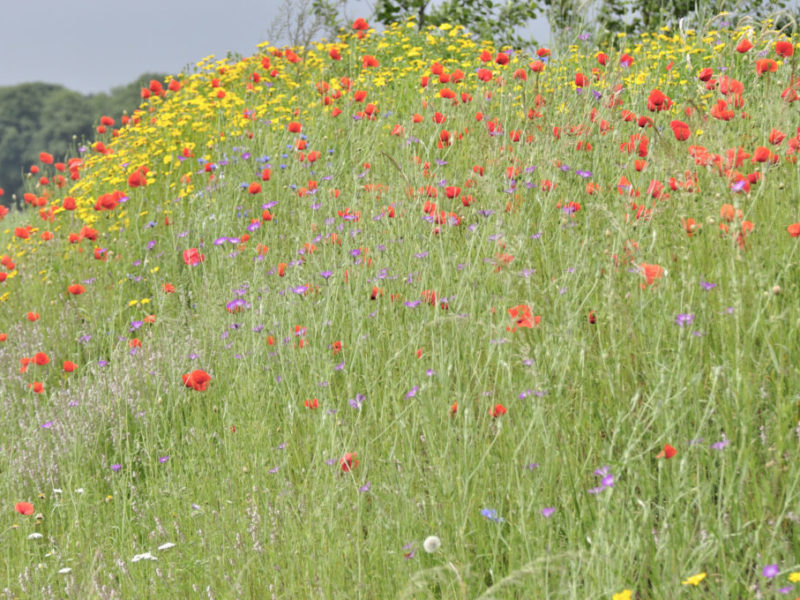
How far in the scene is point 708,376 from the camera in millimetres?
2426

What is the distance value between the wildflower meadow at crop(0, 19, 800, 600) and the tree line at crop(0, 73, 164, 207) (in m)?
48.5

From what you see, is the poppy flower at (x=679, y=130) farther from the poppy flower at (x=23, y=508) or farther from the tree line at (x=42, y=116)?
the tree line at (x=42, y=116)

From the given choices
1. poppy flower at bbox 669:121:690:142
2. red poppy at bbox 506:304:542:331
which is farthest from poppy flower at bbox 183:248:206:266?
poppy flower at bbox 669:121:690:142

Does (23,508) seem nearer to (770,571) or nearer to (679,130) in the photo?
(770,571)

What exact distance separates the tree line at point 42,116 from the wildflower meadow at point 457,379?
48476 mm

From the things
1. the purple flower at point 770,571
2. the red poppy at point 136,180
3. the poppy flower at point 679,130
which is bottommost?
the purple flower at point 770,571

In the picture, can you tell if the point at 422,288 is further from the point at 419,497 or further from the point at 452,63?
the point at 452,63

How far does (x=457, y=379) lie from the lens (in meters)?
2.35

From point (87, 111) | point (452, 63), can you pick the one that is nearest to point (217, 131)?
point (452, 63)

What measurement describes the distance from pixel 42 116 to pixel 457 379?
6773 cm

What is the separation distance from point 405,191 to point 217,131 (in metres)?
3.07

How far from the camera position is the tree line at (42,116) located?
5406 cm

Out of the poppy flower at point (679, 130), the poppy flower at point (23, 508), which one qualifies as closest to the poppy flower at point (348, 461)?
the poppy flower at point (23, 508)

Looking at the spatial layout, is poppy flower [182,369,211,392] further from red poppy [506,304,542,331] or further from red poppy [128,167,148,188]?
red poppy [128,167,148,188]
